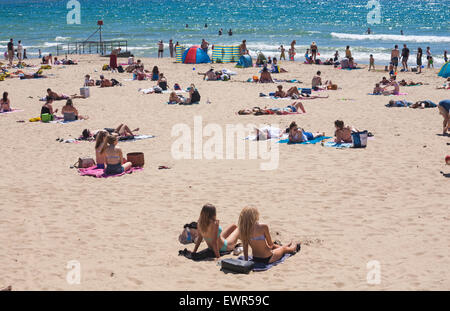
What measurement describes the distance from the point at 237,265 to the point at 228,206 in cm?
265

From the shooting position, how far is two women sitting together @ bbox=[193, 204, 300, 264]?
7082mm

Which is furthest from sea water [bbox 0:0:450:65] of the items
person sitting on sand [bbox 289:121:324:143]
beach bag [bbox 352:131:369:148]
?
beach bag [bbox 352:131:369:148]

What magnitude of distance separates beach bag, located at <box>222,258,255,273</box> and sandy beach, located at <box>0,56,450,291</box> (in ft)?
0.30

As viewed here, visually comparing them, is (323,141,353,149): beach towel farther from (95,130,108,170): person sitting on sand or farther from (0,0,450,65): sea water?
(0,0,450,65): sea water

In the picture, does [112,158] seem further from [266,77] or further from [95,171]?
[266,77]

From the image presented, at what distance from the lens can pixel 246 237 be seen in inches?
279

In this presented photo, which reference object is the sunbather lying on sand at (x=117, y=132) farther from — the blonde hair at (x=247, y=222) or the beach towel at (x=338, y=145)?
the blonde hair at (x=247, y=222)

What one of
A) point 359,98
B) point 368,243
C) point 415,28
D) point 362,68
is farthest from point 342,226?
point 415,28

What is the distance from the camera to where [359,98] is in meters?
21.4

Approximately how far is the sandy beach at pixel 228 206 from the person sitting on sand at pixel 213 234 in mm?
277

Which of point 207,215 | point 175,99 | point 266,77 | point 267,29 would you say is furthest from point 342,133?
point 267,29

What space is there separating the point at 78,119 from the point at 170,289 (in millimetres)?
12225

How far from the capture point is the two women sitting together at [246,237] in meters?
7.08

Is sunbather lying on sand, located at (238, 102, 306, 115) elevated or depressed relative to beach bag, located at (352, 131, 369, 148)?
elevated
